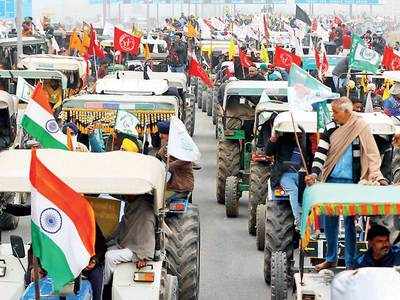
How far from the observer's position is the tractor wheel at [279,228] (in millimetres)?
13234

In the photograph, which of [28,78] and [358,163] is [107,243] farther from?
[28,78]

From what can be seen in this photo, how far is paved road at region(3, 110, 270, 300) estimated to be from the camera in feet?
47.3

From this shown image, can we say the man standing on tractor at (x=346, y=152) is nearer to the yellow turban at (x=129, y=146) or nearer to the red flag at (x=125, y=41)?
the yellow turban at (x=129, y=146)

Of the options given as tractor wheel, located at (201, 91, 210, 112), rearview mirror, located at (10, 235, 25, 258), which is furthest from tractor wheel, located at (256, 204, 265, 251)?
tractor wheel, located at (201, 91, 210, 112)

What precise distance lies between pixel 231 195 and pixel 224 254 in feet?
7.32

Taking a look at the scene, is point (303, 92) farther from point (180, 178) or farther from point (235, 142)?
point (235, 142)

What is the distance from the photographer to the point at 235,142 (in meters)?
19.5

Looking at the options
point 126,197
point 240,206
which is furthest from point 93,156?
point 240,206

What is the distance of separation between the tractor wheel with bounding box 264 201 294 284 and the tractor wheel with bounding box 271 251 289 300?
2.17 ft

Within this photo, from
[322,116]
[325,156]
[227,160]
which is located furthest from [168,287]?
[227,160]

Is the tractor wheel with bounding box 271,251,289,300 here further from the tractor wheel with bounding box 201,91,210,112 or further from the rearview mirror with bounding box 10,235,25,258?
the tractor wheel with bounding box 201,91,210,112

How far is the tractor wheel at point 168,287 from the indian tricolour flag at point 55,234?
1868 millimetres

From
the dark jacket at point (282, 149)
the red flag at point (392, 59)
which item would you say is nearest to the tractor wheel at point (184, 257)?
the dark jacket at point (282, 149)

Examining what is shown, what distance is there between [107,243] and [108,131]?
24.2 feet
